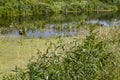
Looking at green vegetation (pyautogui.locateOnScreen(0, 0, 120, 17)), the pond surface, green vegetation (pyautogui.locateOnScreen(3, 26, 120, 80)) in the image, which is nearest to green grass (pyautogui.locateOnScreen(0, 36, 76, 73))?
the pond surface

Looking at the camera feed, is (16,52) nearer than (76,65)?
No

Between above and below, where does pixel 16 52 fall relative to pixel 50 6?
above

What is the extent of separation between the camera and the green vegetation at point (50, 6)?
4131cm

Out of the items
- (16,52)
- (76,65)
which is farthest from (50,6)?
(76,65)

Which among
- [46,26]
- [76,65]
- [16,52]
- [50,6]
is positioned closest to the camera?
[76,65]

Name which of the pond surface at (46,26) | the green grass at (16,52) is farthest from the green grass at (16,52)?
the pond surface at (46,26)

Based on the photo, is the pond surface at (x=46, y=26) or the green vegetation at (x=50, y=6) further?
the green vegetation at (x=50, y=6)

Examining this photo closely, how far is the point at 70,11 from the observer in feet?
159

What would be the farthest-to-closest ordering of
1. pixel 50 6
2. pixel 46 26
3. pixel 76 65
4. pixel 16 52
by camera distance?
pixel 50 6 → pixel 46 26 → pixel 16 52 → pixel 76 65

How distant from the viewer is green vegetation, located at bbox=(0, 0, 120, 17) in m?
41.3

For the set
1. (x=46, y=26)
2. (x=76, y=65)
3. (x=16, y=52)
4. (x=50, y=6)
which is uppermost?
(x=76, y=65)

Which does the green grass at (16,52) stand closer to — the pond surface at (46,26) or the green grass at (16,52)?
the green grass at (16,52)

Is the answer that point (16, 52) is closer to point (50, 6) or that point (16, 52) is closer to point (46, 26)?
point (46, 26)

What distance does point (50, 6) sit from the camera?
45.7 m
